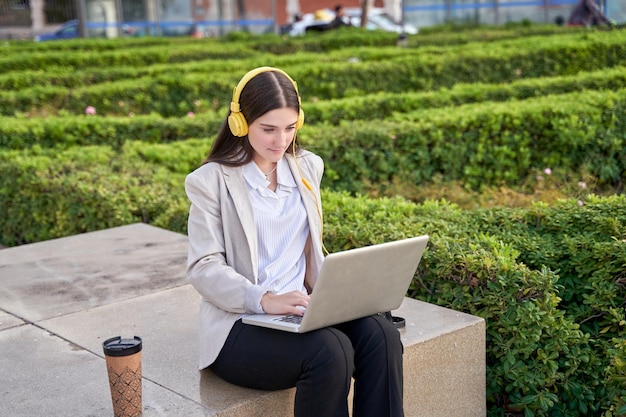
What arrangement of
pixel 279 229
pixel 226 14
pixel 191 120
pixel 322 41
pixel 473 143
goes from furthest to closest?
1. pixel 226 14
2. pixel 322 41
3. pixel 191 120
4. pixel 473 143
5. pixel 279 229

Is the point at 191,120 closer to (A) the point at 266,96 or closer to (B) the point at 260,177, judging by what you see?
(B) the point at 260,177

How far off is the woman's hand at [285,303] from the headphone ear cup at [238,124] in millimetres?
577

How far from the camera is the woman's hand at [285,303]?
2.79 metres

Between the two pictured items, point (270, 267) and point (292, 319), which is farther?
point (270, 267)

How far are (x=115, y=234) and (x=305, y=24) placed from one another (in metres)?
23.7

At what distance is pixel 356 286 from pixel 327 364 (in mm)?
255

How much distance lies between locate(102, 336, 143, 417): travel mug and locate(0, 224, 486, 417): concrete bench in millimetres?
104

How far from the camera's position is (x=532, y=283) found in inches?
141

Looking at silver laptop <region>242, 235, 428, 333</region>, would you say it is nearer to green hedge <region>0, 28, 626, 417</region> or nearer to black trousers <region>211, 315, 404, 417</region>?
black trousers <region>211, 315, 404, 417</region>

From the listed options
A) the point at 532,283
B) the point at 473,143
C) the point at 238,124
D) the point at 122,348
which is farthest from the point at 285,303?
the point at 473,143

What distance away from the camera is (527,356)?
3537 millimetres

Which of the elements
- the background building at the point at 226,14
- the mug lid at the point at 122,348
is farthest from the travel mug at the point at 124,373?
the background building at the point at 226,14

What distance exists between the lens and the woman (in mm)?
2734

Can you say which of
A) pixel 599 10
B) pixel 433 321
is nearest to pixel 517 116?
pixel 433 321
